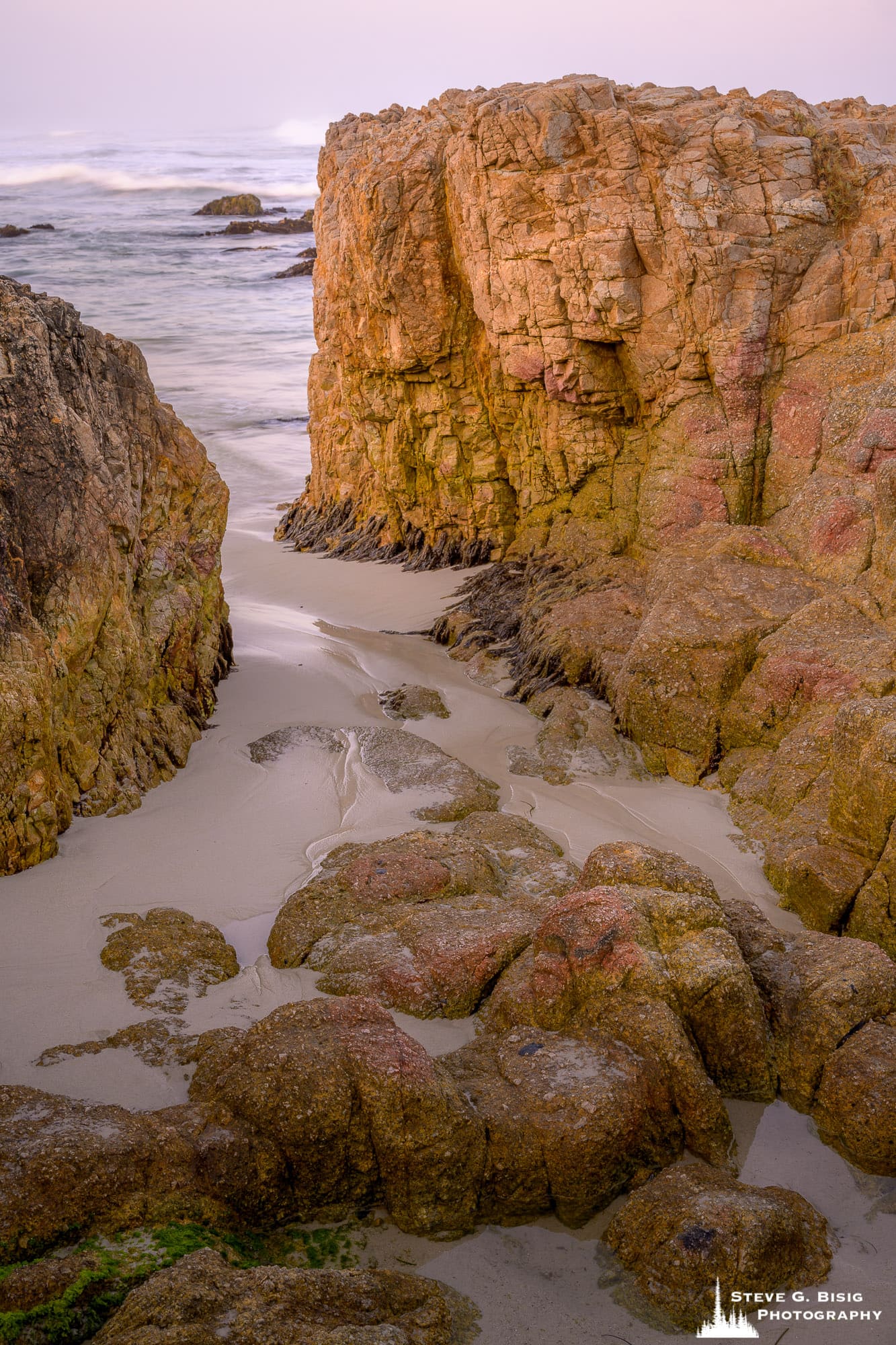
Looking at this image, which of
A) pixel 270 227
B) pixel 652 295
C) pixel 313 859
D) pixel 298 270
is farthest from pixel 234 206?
pixel 313 859

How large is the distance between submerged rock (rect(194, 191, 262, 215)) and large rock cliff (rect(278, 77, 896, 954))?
3452 centimetres

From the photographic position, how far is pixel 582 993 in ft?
14.8

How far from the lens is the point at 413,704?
30.6 ft

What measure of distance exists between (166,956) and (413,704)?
4346 mm

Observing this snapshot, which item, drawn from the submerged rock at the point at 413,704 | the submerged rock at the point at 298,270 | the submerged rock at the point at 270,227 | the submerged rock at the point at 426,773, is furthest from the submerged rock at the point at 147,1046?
the submerged rock at the point at 270,227

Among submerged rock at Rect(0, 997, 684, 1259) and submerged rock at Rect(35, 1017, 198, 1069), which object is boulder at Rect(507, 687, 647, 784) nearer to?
submerged rock at Rect(35, 1017, 198, 1069)

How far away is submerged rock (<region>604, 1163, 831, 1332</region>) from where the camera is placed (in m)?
3.46

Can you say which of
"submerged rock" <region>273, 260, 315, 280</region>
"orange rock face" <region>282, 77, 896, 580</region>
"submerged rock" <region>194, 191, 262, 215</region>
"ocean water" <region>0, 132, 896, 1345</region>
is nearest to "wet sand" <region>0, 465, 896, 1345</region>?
"ocean water" <region>0, 132, 896, 1345</region>

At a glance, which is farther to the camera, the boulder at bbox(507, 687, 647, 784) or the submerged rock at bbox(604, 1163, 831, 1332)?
the boulder at bbox(507, 687, 647, 784)

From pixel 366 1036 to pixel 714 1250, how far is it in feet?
4.75

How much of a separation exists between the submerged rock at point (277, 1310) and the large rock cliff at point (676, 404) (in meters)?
3.51

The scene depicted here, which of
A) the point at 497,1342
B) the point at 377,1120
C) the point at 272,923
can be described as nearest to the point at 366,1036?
the point at 377,1120

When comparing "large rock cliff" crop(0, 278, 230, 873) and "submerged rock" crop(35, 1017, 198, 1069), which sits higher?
"large rock cliff" crop(0, 278, 230, 873)

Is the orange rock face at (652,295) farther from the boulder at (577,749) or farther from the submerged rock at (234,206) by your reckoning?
the submerged rock at (234,206)
